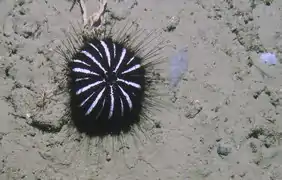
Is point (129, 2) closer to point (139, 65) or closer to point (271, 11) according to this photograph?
point (139, 65)

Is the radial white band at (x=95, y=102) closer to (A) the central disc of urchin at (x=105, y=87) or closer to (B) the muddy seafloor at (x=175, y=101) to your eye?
(A) the central disc of urchin at (x=105, y=87)

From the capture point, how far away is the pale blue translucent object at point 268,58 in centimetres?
445

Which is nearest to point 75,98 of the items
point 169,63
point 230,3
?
point 169,63

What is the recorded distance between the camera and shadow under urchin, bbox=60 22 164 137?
12.1ft

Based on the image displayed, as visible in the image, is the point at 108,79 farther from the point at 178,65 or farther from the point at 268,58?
the point at 268,58

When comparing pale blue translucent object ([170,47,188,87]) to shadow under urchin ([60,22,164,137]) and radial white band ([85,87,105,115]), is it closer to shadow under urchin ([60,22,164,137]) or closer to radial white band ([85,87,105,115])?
shadow under urchin ([60,22,164,137])

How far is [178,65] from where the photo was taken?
428 centimetres

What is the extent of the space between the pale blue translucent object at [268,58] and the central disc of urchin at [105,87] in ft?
5.00

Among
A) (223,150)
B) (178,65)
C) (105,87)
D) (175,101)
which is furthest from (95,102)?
(223,150)

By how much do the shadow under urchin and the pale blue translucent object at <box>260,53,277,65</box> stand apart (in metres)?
1.29

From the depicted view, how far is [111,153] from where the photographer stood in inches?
159

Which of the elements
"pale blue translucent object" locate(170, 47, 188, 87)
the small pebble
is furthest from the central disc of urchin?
the small pebble

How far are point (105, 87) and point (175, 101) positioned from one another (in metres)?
0.94

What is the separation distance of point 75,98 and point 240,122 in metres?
1.91
